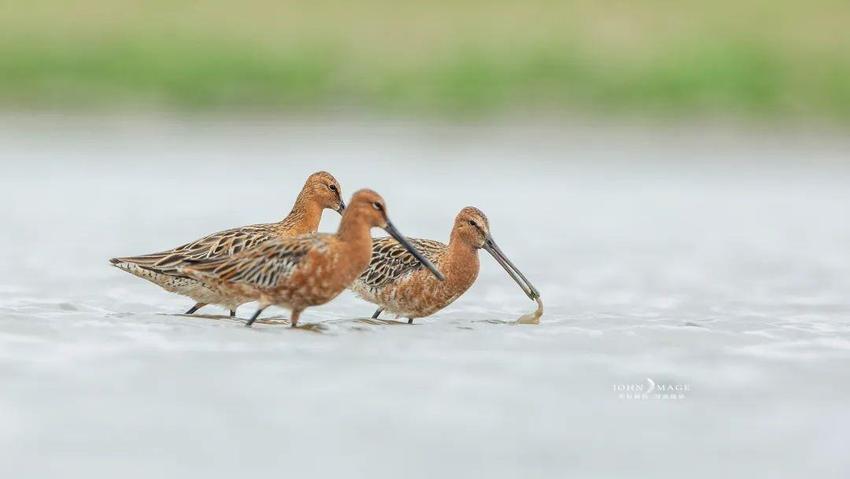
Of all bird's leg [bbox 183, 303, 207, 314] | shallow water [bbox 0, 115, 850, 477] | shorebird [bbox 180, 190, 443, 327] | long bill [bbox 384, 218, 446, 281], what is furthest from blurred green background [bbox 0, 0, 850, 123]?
shorebird [bbox 180, 190, 443, 327]

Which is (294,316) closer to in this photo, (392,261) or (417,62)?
(392,261)

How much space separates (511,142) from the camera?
71.5 feet

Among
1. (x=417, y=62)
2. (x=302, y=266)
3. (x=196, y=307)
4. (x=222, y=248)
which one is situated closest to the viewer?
(x=302, y=266)

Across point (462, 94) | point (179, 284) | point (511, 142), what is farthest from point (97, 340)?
point (462, 94)

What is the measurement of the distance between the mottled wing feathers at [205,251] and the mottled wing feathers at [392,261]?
0.59 m

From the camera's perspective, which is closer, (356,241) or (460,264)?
(356,241)

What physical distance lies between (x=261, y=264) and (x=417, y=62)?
16442 mm

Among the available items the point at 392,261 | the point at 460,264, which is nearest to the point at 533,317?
the point at 460,264

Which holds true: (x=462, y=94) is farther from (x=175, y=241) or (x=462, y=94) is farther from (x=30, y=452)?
(x=30, y=452)

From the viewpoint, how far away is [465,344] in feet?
27.6

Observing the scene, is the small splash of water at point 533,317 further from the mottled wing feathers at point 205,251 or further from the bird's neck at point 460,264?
the mottled wing feathers at point 205,251

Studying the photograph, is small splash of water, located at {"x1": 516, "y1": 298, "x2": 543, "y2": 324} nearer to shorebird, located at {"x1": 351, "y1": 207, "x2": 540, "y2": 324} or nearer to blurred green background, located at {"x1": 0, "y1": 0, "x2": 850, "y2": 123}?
shorebird, located at {"x1": 351, "y1": 207, "x2": 540, "y2": 324}

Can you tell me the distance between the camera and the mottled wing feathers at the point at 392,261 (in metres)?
9.66

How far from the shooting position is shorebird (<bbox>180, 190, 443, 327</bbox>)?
29.0 ft
